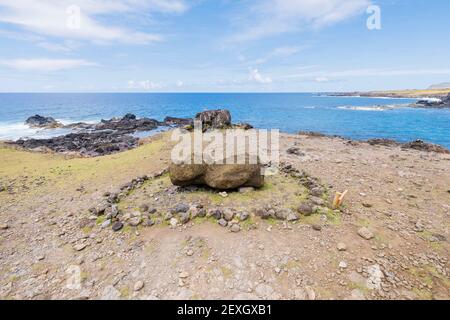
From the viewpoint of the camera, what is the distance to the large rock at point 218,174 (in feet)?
30.7

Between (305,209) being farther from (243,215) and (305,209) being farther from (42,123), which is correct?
(42,123)

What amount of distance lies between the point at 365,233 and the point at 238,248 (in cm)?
369

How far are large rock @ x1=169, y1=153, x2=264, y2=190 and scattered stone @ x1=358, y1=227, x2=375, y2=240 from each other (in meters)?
4.06

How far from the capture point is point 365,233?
6879 millimetres

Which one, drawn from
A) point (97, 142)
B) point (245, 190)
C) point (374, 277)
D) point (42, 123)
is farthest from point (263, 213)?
point (42, 123)

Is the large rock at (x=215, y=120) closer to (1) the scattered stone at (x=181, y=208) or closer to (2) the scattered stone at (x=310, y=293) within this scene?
(1) the scattered stone at (x=181, y=208)

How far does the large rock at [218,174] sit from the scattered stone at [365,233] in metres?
4.06

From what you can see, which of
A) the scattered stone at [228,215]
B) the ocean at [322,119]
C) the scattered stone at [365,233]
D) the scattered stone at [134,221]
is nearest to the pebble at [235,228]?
the scattered stone at [228,215]

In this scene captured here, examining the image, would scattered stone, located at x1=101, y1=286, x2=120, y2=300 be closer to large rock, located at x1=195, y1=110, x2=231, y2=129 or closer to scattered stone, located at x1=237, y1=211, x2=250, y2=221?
scattered stone, located at x1=237, y1=211, x2=250, y2=221

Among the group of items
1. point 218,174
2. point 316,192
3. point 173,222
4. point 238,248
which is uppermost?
point 218,174

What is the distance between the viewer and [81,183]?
1273 cm

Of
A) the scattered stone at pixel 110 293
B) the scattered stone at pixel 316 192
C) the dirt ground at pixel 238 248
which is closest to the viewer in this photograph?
the scattered stone at pixel 110 293

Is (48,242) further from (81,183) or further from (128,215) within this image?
(81,183)

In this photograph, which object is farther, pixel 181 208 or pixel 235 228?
pixel 181 208
